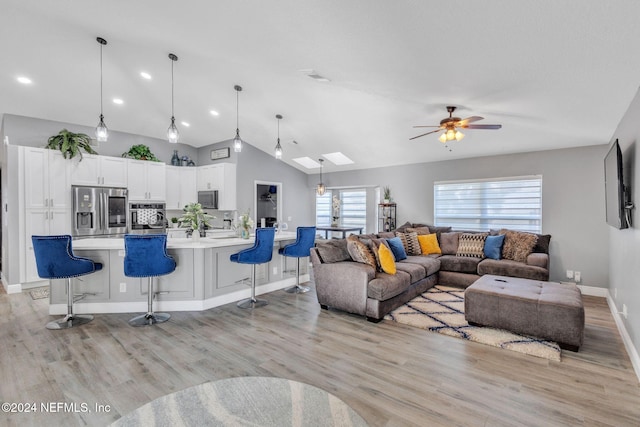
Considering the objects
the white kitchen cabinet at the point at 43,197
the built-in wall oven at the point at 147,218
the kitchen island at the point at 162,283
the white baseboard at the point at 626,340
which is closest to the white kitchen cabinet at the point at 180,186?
the built-in wall oven at the point at 147,218

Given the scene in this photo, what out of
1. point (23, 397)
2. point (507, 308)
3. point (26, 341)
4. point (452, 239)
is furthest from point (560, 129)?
point (26, 341)

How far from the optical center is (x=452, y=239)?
18.5 feet

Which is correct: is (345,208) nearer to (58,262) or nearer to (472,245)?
(472,245)

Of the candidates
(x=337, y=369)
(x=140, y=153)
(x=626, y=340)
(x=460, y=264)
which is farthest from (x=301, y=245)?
(x=140, y=153)

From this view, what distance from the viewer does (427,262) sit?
4.82m

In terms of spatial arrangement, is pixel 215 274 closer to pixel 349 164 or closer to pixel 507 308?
pixel 507 308

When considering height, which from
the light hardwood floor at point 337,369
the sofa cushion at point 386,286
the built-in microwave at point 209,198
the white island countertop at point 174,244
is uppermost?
the built-in microwave at point 209,198

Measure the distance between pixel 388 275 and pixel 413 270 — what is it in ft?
2.05

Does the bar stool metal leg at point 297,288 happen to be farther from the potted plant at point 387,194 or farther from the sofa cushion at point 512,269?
the potted plant at point 387,194

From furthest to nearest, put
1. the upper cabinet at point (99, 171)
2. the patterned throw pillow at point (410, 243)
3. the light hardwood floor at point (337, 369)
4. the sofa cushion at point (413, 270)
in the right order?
the patterned throw pillow at point (410, 243)
the upper cabinet at point (99, 171)
the sofa cushion at point (413, 270)
the light hardwood floor at point (337, 369)

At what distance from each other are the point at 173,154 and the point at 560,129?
7.50m

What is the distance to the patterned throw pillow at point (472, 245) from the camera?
204 inches

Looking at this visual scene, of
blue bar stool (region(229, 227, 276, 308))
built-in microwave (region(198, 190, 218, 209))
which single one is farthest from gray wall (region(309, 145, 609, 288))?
built-in microwave (region(198, 190, 218, 209))

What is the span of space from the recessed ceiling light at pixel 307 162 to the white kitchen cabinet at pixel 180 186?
101 inches
